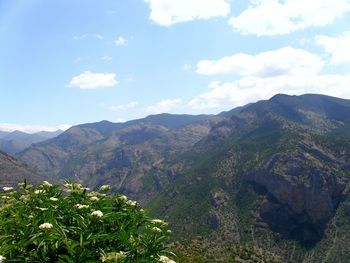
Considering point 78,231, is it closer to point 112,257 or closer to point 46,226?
point 46,226

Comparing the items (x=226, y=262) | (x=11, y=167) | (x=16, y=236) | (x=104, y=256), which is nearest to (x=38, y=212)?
(x=16, y=236)

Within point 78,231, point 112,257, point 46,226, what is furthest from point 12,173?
point 112,257

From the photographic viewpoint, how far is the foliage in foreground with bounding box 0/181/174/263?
11961 mm

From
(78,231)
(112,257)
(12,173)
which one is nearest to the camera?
(112,257)

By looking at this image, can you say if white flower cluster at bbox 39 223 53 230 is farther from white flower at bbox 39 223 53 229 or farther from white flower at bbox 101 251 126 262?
white flower at bbox 101 251 126 262

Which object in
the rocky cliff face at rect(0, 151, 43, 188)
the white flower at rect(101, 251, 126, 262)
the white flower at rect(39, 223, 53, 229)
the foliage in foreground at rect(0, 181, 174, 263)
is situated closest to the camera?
the white flower at rect(101, 251, 126, 262)

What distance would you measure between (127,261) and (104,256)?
25.6 inches

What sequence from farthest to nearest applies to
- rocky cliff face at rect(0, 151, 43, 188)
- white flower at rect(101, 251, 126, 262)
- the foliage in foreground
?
rocky cliff face at rect(0, 151, 43, 188)
the foliage in foreground
white flower at rect(101, 251, 126, 262)

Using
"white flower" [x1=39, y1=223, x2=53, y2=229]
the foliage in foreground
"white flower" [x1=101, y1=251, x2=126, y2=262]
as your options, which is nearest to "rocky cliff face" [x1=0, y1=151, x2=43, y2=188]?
the foliage in foreground

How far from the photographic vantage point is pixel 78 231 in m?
13.0

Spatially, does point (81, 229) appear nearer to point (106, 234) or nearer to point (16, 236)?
point (106, 234)

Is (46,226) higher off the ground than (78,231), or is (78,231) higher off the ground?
(46,226)

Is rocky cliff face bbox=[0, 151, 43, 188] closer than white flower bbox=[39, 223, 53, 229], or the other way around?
white flower bbox=[39, 223, 53, 229]

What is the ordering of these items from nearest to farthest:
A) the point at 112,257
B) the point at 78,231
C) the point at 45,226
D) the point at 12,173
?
the point at 112,257 < the point at 45,226 < the point at 78,231 < the point at 12,173
